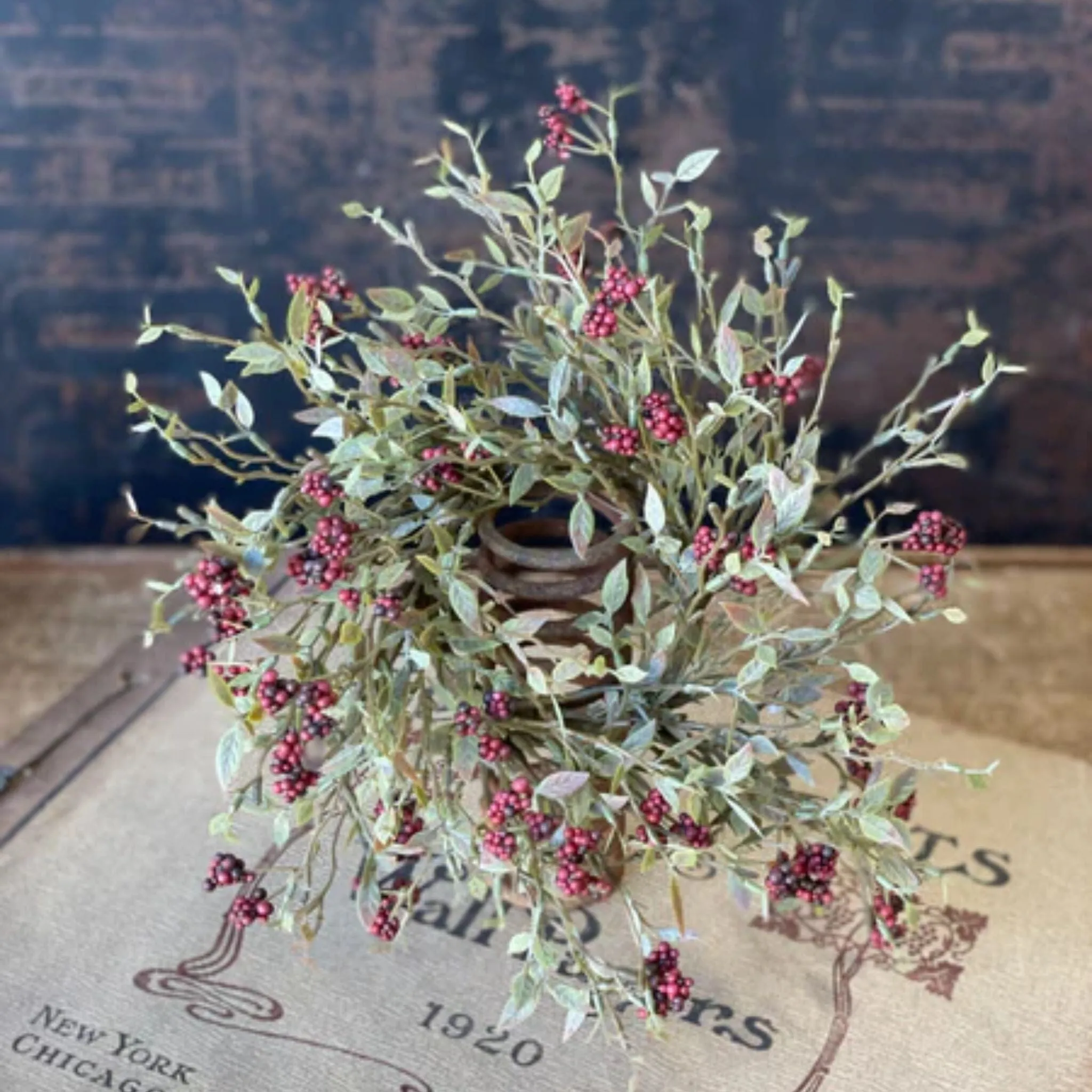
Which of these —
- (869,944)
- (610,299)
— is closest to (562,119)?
(610,299)

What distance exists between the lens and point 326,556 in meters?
0.62

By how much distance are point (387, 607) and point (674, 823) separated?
188 mm

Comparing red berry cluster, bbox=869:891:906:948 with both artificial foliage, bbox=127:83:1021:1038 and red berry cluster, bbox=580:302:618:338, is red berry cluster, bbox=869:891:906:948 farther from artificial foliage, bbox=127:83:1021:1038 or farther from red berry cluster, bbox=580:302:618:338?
red berry cluster, bbox=580:302:618:338

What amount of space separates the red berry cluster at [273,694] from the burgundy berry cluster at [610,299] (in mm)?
228

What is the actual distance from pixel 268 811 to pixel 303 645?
0.32ft

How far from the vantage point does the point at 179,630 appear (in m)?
1.17

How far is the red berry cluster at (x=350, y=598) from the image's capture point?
61 cm

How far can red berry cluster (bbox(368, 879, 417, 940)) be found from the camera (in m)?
0.68

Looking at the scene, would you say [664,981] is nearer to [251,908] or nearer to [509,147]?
[251,908]

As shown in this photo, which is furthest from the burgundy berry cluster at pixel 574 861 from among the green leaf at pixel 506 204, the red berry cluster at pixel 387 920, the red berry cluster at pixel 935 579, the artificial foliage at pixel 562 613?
the green leaf at pixel 506 204

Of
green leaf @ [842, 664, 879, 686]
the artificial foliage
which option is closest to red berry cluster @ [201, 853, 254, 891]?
the artificial foliage

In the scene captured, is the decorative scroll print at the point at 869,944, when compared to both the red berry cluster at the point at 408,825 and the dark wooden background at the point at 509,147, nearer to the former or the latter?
the red berry cluster at the point at 408,825

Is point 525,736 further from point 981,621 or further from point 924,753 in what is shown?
point 981,621

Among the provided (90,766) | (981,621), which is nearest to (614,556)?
(90,766)
